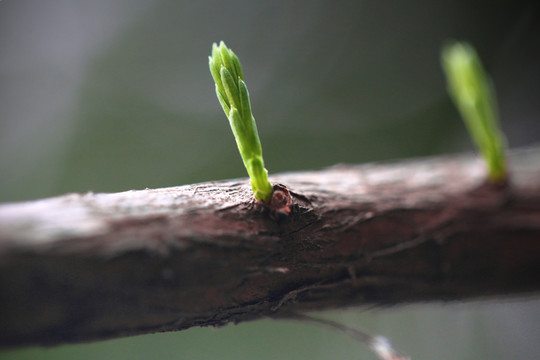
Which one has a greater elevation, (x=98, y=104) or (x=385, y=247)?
(x=98, y=104)

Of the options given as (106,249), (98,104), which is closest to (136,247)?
(106,249)

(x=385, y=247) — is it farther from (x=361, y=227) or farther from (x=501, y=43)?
(x=501, y=43)

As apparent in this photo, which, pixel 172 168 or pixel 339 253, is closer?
pixel 339 253

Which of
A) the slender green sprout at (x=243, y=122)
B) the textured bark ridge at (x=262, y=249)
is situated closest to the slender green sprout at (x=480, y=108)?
the textured bark ridge at (x=262, y=249)

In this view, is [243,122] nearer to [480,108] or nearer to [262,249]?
[262,249]

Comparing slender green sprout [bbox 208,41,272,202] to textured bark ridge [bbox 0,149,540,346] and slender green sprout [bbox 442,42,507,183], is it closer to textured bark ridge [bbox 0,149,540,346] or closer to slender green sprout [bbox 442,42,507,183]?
textured bark ridge [bbox 0,149,540,346]

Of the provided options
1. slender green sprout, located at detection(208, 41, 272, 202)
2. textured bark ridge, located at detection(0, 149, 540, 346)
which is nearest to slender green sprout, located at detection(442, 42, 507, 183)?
textured bark ridge, located at detection(0, 149, 540, 346)

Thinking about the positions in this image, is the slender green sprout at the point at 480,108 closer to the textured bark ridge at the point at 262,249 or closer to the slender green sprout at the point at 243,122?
the textured bark ridge at the point at 262,249
